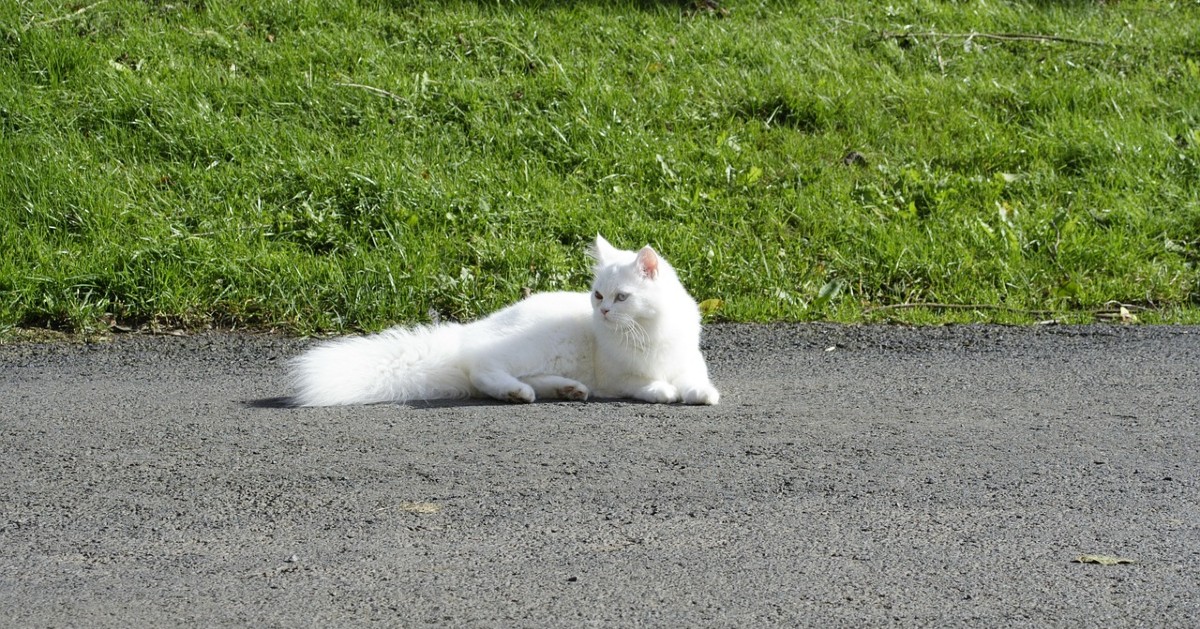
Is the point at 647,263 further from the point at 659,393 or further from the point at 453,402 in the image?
the point at 453,402

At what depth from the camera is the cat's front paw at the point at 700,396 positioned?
18.8 ft

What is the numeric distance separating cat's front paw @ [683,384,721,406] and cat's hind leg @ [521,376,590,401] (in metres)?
0.45

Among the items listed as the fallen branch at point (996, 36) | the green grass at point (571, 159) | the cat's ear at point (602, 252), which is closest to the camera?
the cat's ear at point (602, 252)

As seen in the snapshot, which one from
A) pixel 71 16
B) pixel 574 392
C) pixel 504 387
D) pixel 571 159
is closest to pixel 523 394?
pixel 504 387

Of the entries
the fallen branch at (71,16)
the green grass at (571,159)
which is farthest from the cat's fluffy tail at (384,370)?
the fallen branch at (71,16)

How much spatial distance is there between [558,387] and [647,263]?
69cm

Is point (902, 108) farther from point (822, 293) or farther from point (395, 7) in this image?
point (395, 7)

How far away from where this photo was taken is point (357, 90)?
9.88 m

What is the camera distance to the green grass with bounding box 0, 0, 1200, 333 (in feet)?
25.9

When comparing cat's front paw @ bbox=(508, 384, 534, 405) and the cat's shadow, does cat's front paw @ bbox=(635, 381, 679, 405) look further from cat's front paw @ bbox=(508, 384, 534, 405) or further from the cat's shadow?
cat's front paw @ bbox=(508, 384, 534, 405)

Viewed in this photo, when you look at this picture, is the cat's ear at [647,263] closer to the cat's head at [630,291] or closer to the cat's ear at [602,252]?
the cat's head at [630,291]

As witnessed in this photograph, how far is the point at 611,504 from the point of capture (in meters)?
4.32

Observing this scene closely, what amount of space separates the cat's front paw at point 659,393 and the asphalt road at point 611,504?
0.29 feet

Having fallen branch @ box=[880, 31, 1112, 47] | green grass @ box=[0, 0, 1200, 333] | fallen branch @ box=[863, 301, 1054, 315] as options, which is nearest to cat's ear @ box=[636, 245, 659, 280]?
green grass @ box=[0, 0, 1200, 333]
